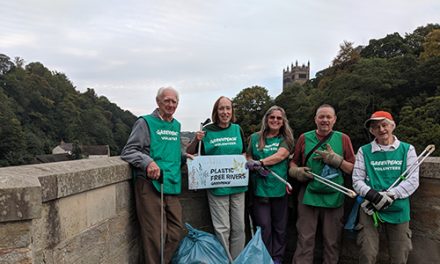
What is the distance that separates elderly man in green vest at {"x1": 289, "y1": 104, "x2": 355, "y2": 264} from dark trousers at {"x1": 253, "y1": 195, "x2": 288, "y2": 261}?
0.17 meters

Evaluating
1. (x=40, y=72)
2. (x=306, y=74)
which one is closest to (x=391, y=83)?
(x=306, y=74)

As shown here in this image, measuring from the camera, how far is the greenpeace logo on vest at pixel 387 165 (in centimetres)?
316

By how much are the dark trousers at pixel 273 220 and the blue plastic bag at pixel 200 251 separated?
1.58ft

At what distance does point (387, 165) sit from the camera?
3.18 metres

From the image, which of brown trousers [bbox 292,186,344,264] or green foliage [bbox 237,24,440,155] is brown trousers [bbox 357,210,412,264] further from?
green foliage [bbox 237,24,440,155]

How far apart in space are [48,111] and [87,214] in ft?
342

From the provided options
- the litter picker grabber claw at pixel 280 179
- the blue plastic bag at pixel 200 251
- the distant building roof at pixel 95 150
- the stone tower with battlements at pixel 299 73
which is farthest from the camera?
the stone tower with battlements at pixel 299 73

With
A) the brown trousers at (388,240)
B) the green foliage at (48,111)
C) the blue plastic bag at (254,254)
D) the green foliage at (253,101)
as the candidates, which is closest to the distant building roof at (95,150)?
the green foliage at (48,111)

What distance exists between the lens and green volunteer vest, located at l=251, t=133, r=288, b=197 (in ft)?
11.9

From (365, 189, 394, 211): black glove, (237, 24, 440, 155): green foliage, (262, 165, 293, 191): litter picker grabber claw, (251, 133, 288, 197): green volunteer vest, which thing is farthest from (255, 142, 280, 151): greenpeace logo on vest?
(237, 24, 440, 155): green foliage

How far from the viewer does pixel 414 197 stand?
3586 millimetres

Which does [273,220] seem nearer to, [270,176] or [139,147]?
[270,176]

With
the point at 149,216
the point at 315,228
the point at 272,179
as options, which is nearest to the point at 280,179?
the point at 272,179

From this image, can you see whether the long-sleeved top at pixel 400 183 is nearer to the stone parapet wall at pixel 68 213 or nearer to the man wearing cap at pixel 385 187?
the man wearing cap at pixel 385 187
